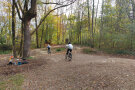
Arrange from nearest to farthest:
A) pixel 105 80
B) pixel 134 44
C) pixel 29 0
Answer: pixel 105 80 < pixel 29 0 < pixel 134 44

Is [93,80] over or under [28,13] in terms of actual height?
under

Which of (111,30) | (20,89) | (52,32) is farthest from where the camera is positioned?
(52,32)

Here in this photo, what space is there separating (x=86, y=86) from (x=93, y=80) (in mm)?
520

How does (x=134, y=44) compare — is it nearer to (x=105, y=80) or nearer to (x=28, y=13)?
(x=105, y=80)

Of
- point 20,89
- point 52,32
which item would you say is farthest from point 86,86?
point 52,32

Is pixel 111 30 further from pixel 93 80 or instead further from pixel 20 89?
pixel 20 89

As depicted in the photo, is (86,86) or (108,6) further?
(108,6)

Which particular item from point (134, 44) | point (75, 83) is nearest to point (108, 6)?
point (134, 44)

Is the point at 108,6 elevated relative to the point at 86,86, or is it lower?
elevated

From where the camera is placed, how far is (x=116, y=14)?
16.1 meters

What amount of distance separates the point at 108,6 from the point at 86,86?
17732 millimetres

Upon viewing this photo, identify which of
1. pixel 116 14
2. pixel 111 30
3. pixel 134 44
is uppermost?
pixel 116 14

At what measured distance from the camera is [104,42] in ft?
56.4

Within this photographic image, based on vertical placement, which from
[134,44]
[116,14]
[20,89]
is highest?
[116,14]
